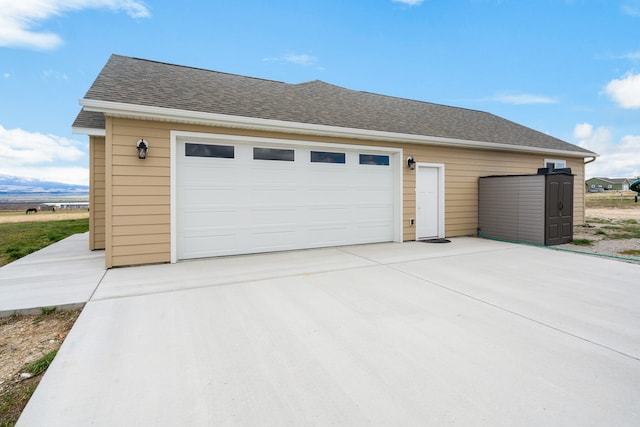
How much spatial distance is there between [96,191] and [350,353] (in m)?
7.05

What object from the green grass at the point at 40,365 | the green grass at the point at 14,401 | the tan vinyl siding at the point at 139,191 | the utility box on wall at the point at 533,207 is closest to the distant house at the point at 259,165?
the tan vinyl siding at the point at 139,191

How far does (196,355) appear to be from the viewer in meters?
2.34

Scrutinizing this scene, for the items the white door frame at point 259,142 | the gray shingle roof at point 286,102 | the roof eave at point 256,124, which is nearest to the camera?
the roof eave at point 256,124

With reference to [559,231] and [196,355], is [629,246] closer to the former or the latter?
[559,231]

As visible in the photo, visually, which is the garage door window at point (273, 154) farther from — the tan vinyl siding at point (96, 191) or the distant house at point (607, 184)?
the distant house at point (607, 184)

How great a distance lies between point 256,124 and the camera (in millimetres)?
5781

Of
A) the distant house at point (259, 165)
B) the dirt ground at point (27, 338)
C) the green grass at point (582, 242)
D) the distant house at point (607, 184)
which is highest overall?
the distant house at point (607, 184)

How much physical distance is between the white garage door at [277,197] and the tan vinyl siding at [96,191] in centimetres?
259

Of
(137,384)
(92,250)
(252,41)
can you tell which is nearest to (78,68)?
(252,41)

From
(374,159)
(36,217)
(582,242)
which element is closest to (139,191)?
(374,159)

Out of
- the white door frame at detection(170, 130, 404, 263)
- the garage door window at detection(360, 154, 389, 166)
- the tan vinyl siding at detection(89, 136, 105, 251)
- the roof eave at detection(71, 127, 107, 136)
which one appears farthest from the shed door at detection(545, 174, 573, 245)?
the tan vinyl siding at detection(89, 136, 105, 251)

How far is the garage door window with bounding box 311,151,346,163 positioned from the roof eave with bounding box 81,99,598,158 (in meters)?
0.44

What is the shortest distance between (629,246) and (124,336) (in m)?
9.81

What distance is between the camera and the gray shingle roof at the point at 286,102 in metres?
5.56
